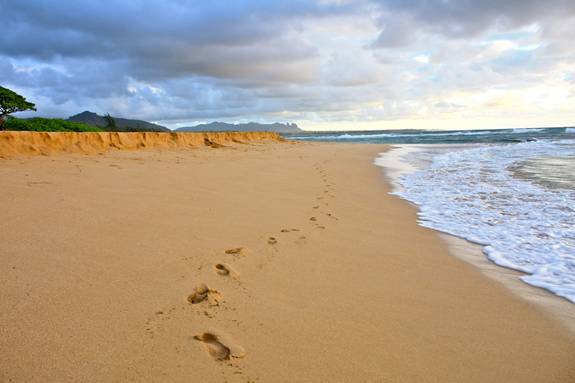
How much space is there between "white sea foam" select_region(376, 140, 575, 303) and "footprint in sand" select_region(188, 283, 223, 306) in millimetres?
2305

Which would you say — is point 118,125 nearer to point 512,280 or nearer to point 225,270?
point 225,270

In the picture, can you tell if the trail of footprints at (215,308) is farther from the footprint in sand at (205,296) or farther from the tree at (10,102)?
the tree at (10,102)

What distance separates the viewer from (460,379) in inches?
67.6

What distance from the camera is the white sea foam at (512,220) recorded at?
3209 mm

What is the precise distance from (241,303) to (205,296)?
0.73 ft

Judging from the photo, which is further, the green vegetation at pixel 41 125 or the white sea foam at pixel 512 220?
the green vegetation at pixel 41 125

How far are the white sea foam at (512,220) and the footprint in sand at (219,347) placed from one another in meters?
2.27

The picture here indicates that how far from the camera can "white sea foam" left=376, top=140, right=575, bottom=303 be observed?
3209mm

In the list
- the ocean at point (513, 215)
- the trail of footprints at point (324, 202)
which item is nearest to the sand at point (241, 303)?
the trail of footprints at point (324, 202)

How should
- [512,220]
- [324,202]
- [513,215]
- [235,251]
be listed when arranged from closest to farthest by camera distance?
[235,251], [512,220], [513,215], [324,202]

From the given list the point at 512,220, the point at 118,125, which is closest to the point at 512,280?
the point at 512,220

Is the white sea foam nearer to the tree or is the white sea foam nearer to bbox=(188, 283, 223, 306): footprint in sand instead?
bbox=(188, 283, 223, 306): footprint in sand

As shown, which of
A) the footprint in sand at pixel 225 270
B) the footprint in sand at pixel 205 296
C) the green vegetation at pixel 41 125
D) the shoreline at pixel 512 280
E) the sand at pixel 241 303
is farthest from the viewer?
the green vegetation at pixel 41 125

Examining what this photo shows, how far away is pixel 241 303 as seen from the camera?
2254 mm
